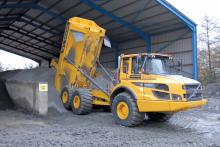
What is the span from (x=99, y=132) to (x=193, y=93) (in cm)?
266

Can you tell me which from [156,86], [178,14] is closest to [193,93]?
[156,86]

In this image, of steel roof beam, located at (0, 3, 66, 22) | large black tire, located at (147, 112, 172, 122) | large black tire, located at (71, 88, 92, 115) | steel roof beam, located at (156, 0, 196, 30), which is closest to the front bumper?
large black tire, located at (147, 112, 172, 122)

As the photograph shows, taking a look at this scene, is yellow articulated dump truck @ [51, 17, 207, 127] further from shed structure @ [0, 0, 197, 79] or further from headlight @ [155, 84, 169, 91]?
shed structure @ [0, 0, 197, 79]

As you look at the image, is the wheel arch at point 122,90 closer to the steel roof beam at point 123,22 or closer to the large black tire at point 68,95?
the large black tire at point 68,95

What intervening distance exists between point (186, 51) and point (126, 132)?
926cm

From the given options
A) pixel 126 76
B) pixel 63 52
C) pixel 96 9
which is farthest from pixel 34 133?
pixel 96 9

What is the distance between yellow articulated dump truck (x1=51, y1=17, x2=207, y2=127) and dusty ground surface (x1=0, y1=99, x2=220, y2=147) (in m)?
0.48

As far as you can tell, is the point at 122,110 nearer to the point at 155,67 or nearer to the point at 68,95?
the point at 155,67

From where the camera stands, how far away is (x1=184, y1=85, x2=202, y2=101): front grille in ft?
26.9

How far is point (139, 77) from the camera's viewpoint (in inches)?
344

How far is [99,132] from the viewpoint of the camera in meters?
8.01

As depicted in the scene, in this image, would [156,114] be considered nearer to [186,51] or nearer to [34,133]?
[34,133]

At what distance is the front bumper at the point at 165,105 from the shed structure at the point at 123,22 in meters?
7.10

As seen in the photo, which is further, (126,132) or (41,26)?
(41,26)
